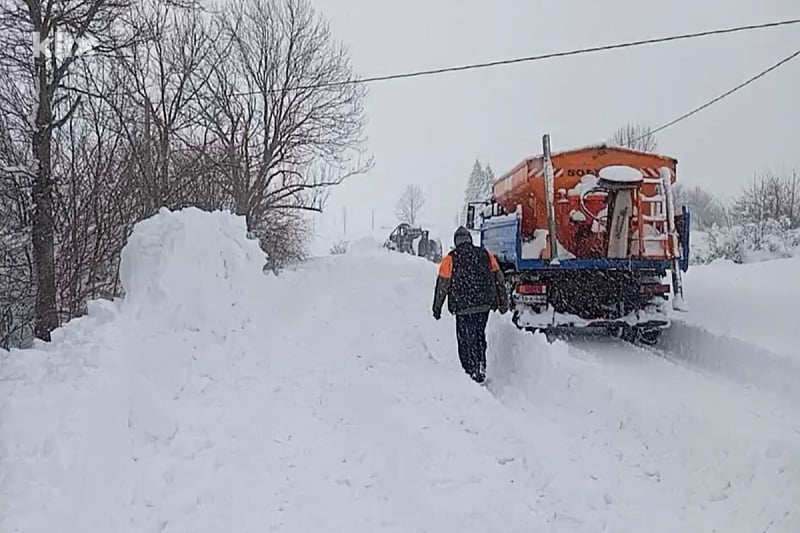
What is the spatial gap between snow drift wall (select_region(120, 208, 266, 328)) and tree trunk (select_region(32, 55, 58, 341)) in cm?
294

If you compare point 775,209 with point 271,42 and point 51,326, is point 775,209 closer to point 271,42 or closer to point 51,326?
point 271,42

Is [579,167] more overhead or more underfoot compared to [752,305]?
more overhead

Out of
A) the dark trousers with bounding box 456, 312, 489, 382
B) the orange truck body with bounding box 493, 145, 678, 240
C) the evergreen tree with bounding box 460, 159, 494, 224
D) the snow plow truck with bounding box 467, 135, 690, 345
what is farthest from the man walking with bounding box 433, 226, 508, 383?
the evergreen tree with bounding box 460, 159, 494, 224

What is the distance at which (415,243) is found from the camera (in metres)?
33.2

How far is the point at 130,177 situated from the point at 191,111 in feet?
22.2

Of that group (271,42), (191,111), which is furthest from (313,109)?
(191,111)

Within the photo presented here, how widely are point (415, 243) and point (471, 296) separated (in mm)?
25396

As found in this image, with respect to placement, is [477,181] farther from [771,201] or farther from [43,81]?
[43,81]

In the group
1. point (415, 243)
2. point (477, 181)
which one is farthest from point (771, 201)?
point (477, 181)

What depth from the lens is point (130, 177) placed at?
1240cm

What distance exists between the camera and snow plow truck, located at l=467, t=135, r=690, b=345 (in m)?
9.82

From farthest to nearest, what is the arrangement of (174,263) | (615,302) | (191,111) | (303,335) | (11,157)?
(191,111), (11,157), (615,302), (303,335), (174,263)
